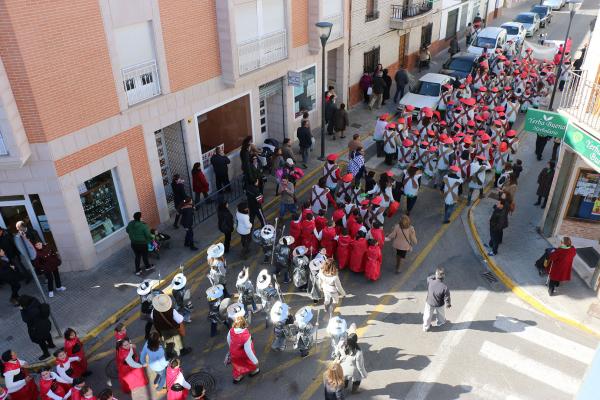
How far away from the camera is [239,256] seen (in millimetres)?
13492

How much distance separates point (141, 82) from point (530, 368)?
10908mm

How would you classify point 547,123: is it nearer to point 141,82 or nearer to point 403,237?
point 403,237

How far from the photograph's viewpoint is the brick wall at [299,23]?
17.4 meters

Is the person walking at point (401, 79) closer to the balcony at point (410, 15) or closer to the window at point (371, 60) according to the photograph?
the window at point (371, 60)

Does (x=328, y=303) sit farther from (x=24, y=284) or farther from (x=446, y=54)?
(x=446, y=54)

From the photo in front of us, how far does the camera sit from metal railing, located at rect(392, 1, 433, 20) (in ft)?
77.6

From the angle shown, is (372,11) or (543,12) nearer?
(372,11)

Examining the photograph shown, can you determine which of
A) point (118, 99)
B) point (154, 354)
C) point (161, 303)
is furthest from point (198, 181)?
point (154, 354)

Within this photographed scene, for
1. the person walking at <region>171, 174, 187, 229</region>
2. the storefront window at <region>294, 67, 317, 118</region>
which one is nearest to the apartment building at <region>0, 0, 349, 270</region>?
the person walking at <region>171, 174, 187, 229</region>

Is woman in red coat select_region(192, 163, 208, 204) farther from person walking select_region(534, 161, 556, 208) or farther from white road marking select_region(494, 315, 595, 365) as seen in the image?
person walking select_region(534, 161, 556, 208)

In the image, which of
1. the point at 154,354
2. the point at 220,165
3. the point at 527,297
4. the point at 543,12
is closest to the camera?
the point at 154,354

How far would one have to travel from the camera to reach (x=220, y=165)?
1541 cm

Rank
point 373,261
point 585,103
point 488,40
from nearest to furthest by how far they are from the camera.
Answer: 1. point 585,103
2. point 373,261
3. point 488,40

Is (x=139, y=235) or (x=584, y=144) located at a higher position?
(x=584, y=144)
